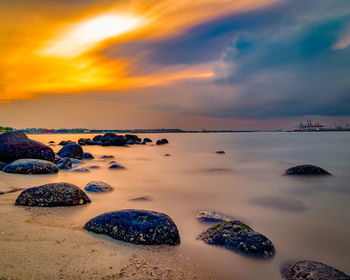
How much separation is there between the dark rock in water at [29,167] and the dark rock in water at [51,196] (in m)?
4.10

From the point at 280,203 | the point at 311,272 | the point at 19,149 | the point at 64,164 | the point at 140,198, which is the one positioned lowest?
the point at 280,203

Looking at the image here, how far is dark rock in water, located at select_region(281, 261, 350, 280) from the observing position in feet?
8.75

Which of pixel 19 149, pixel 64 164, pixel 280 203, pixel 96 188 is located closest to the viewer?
pixel 280 203

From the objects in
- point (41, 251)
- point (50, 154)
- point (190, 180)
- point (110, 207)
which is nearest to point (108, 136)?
point (50, 154)

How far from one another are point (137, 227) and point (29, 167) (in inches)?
271

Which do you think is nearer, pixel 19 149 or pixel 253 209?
pixel 253 209

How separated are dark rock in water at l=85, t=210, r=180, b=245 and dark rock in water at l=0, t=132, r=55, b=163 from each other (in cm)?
915

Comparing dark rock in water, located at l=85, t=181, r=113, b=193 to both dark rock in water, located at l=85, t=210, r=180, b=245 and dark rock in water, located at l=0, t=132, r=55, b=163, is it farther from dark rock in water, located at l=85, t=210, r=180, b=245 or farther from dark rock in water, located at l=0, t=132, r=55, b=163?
dark rock in water, located at l=0, t=132, r=55, b=163

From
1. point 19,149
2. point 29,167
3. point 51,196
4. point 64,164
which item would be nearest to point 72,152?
A: point 19,149

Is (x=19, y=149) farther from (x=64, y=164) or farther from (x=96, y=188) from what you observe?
(x=96, y=188)

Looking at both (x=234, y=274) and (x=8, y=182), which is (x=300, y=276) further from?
(x=8, y=182)

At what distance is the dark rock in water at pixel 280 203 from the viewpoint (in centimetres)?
602

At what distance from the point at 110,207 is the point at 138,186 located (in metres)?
2.78

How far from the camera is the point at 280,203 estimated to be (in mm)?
6438
